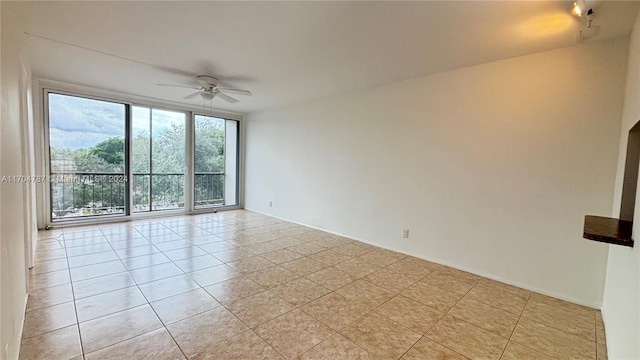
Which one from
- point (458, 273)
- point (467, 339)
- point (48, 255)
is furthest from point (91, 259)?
point (458, 273)

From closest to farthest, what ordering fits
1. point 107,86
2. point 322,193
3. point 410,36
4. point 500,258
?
1. point 410,36
2. point 500,258
3. point 107,86
4. point 322,193

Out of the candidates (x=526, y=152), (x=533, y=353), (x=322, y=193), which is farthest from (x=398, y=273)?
(x=322, y=193)

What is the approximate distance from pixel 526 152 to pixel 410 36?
1760 millimetres

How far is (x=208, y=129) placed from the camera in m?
6.59

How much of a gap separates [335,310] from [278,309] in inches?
20.0

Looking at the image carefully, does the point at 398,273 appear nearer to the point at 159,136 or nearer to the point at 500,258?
the point at 500,258

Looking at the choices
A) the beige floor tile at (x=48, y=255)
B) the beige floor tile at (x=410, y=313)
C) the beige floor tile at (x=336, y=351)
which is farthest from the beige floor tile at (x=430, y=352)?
the beige floor tile at (x=48, y=255)

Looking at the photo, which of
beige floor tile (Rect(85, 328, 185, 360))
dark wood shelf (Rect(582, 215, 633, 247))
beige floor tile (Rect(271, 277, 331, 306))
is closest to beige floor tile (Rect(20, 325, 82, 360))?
beige floor tile (Rect(85, 328, 185, 360))

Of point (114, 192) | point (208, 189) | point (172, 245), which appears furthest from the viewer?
point (208, 189)

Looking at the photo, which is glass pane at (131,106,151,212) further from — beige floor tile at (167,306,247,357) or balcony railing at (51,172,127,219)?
beige floor tile at (167,306,247,357)

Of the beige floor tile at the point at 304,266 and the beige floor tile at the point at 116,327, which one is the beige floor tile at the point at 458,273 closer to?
the beige floor tile at the point at 304,266

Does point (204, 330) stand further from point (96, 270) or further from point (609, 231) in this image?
point (609, 231)

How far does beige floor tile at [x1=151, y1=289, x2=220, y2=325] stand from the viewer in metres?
2.28

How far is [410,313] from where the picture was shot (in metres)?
2.43
